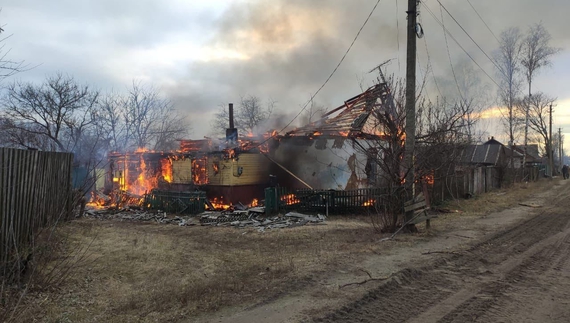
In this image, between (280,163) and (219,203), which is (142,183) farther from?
(280,163)

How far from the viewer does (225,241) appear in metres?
10.5

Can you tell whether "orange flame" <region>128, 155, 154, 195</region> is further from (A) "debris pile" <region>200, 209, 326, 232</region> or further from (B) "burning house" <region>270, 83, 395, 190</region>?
(A) "debris pile" <region>200, 209, 326, 232</region>

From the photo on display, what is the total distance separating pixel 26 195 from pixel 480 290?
23.3 ft

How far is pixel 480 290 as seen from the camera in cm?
532

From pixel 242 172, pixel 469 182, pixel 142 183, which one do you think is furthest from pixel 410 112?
pixel 142 183

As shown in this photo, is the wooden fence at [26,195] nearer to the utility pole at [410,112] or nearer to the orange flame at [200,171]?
the utility pole at [410,112]

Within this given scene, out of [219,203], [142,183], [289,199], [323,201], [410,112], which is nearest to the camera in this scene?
[410,112]

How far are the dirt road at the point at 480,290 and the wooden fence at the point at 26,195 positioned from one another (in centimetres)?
452

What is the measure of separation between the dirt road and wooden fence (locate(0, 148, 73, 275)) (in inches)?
178

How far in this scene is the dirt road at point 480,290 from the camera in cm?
441

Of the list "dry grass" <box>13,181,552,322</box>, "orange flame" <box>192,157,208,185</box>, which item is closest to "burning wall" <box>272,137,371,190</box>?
"orange flame" <box>192,157,208,185</box>

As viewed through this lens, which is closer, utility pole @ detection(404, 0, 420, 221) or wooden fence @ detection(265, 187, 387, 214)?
utility pole @ detection(404, 0, 420, 221)

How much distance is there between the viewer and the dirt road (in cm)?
441

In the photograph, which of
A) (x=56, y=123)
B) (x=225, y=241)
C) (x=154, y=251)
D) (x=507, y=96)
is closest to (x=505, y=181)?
(x=507, y=96)
